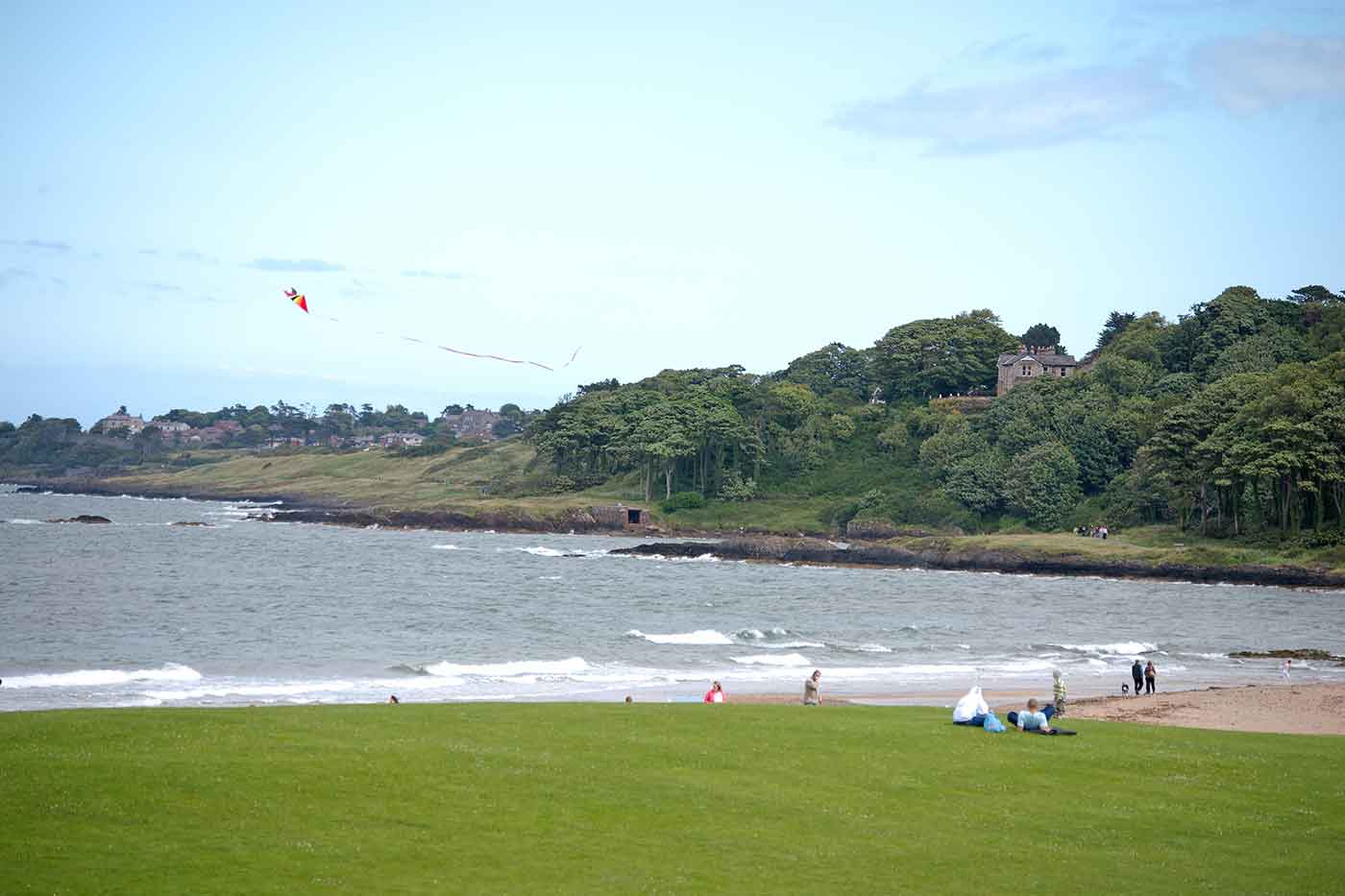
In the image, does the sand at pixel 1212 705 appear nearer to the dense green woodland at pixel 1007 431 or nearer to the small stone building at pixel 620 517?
the dense green woodland at pixel 1007 431

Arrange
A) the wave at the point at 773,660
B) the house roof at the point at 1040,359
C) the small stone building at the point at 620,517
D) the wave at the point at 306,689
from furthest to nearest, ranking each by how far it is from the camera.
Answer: the house roof at the point at 1040,359, the small stone building at the point at 620,517, the wave at the point at 773,660, the wave at the point at 306,689

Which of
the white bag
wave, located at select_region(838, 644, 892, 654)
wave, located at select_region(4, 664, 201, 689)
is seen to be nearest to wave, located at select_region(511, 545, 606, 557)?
wave, located at select_region(838, 644, 892, 654)

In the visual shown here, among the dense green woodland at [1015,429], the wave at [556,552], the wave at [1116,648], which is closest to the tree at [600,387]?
the dense green woodland at [1015,429]

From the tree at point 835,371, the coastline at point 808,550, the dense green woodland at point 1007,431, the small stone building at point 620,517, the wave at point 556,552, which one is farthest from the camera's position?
the tree at point 835,371

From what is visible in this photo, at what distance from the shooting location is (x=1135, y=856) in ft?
48.4

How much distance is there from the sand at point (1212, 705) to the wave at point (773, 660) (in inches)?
298

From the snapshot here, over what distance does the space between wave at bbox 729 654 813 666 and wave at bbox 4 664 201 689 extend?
58.5 feet

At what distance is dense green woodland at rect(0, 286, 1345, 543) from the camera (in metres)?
Answer: 85.5

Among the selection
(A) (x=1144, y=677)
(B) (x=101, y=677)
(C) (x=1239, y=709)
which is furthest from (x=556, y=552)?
(C) (x=1239, y=709)

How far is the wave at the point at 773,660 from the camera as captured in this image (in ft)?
142

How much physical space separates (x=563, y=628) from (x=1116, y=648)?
2162 cm

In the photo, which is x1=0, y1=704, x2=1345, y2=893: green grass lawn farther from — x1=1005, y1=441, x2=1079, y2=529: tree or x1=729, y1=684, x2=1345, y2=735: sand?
x1=1005, y1=441, x2=1079, y2=529: tree

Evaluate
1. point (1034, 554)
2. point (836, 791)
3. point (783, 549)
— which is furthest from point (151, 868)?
point (783, 549)

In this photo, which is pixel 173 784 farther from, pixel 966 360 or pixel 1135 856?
pixel 966 360
